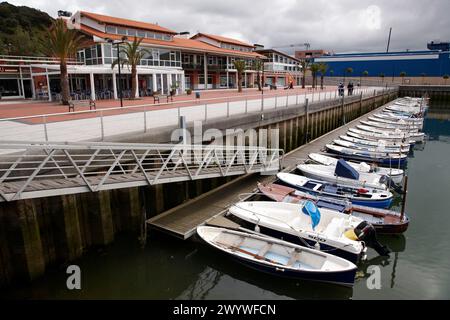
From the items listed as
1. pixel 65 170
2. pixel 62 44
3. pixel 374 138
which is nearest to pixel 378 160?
pixel 374 138

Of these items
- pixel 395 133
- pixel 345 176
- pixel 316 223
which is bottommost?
pixel 316 223

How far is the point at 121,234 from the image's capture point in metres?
10.8

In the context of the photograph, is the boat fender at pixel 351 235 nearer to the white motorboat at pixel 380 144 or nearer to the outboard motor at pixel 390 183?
the outboard motor at pixel 390 183

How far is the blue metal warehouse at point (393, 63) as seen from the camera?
84.0 metres

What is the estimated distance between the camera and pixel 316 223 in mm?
10242

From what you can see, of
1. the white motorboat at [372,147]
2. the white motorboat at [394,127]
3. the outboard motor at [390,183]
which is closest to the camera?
the outboard motor at [390,183]

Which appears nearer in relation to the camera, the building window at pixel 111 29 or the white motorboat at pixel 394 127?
the white motorboat at pixel 394 127

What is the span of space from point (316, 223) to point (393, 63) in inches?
3670

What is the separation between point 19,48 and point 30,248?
142ft

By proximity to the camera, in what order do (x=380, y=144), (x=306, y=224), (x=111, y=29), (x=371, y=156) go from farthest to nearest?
(x=111, y=29), (x=380, y=144), (x=371, y=156), (x=306, y=224)

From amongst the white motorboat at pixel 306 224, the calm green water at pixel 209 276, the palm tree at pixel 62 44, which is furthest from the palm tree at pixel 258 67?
the calm green water at pixel 209 276

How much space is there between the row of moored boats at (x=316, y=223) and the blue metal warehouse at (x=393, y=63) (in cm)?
8449

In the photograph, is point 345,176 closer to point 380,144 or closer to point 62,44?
point 380,144
